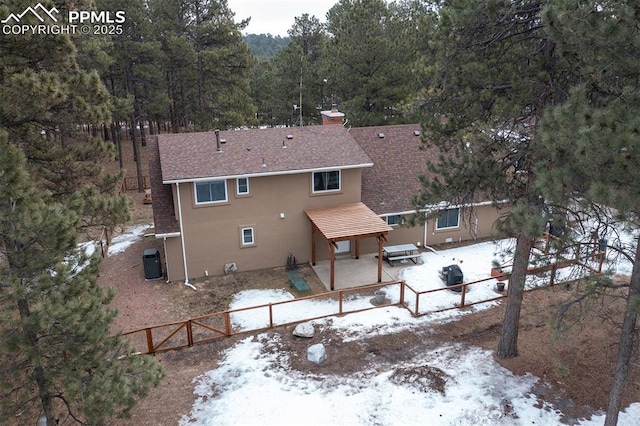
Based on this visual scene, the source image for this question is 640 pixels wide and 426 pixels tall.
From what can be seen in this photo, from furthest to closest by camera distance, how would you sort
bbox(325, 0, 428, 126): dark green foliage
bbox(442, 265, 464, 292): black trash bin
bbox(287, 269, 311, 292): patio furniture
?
bbox(325, 0, 428, 126): dark green foliage, bbox(287, 269, 311, 292): patio furniture, bbox(442, 265, 464, 292): black trash bin

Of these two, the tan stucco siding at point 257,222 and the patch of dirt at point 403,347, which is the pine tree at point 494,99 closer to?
the patch of dirt at point 403,347

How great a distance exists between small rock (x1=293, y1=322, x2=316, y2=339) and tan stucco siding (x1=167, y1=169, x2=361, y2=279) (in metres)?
5.42

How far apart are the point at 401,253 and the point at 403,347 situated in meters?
6.61

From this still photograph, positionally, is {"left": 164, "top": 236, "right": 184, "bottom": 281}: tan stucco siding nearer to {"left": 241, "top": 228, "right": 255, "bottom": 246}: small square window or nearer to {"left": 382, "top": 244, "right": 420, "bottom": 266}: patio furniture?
{"left": 241, "top": 228, "right": 255, "bottom": 246}: small square window

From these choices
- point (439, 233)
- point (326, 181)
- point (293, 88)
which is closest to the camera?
point (326, 181)

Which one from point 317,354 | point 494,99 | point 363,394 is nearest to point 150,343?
point 317,354

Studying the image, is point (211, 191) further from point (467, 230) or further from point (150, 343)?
point (467, 230)

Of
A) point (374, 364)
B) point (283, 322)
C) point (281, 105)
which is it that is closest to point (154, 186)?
point (283, 322)

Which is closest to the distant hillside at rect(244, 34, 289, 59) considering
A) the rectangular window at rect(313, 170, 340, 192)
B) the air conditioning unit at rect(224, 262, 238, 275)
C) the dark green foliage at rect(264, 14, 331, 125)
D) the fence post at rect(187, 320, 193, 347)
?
the dark green foliage at rect(264, 14, 331, 125)

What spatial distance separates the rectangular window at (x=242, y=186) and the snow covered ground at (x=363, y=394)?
604cm

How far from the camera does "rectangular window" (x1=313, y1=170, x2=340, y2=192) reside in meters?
18.5

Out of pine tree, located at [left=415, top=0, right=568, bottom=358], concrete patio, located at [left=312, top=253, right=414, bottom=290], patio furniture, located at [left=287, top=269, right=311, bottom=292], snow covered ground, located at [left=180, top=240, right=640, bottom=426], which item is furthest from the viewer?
concrete patio, located at [left=312, top=253, right=414, bottom=290]

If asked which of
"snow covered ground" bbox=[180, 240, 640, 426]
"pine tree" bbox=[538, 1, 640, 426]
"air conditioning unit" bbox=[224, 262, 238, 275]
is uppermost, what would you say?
"pine tree" bbox=[538, 1, 640, 426]

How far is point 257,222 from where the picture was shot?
18.3 metres
